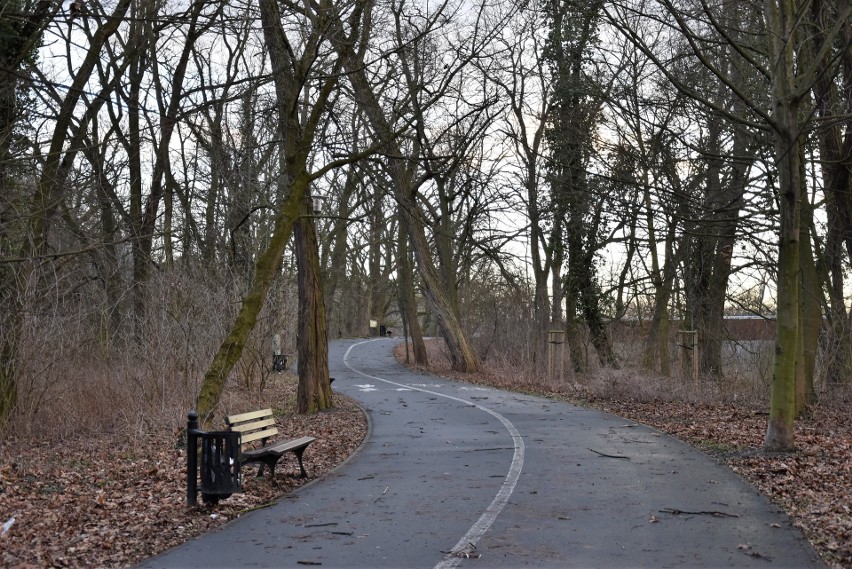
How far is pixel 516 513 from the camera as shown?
984cm

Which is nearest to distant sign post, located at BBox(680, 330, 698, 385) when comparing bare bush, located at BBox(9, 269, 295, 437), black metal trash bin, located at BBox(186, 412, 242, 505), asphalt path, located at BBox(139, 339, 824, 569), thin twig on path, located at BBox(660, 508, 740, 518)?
asphalt path, located at BBox(139, 339, 824, 569)

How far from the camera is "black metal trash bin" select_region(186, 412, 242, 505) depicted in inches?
406

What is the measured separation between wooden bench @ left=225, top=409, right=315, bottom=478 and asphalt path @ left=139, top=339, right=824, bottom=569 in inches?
21.2

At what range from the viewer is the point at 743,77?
20344mm

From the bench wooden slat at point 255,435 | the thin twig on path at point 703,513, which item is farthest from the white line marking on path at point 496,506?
the bench wooden slat at point 255,435

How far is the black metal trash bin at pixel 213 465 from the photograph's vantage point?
10.3 m

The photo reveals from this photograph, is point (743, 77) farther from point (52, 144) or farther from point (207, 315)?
point (52, 144)

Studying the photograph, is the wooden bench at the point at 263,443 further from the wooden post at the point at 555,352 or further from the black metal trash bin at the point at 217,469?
the wooden post at the point at 555,352

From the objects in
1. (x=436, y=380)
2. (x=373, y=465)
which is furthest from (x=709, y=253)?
(x=373, y=465)

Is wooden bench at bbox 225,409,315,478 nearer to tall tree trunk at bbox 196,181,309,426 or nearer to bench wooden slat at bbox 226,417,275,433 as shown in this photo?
bench wooden slat at bbox 226,417,275,433

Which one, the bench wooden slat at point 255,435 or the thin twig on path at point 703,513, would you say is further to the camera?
the bench wooden slat at point 255,435

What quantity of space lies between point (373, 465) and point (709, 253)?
19444 millimetres

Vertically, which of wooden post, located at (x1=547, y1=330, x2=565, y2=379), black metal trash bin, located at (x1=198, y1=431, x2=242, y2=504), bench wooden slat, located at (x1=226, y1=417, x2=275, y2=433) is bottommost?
black metal trash bin, located at (x1=198, y1=431, x2=242, y2=504)

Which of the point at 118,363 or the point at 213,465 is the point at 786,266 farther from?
the point at 118,363
